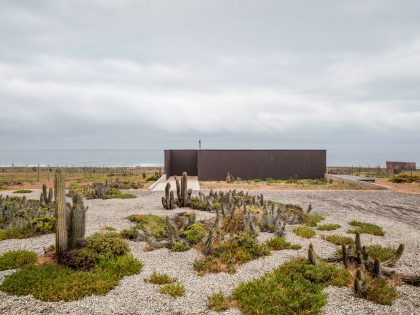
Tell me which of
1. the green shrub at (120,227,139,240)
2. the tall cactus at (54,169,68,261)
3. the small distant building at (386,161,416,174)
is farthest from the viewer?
the small distant building at (386,161,416,174)

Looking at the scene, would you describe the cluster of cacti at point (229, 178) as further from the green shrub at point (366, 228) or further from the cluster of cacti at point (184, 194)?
the green shrub at point (366, 228)

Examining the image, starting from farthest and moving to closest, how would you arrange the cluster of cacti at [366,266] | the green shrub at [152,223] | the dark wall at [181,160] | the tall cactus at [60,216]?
the dark wall at [181,160] → the green shrub at [152,223] → the tall cactus at [60,216] → the cluster of cacti at [366,266]

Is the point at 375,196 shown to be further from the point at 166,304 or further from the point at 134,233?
the point at 166,304

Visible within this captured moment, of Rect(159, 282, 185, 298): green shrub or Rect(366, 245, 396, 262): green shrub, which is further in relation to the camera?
Rect(366, 245, 396, 262): green shrub

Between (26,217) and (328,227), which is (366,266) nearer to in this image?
(328,227)

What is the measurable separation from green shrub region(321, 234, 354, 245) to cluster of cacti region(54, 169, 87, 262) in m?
7.71

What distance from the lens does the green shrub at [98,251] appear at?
8305 millimetres

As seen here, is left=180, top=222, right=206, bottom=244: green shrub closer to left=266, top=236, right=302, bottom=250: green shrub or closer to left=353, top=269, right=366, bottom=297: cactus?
left=266, top=236, right=302, bottom=250: green shrub

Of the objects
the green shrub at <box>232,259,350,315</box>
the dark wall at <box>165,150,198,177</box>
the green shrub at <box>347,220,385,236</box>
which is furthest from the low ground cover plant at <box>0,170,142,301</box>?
the dark wall at <box>165,150,198,177</box>

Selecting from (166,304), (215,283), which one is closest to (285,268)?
(215,283)

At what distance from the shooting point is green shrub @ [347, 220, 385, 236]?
12.0 metres

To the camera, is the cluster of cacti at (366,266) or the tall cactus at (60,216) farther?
the tall cactus at (60,216)

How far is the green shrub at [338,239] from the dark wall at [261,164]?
21.8m

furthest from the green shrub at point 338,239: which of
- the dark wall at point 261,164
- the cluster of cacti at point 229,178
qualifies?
the dark wall at point 261,164
